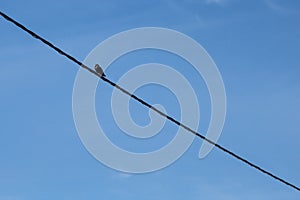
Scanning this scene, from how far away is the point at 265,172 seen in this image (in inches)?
546

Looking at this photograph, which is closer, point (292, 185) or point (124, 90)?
point (124, 90)

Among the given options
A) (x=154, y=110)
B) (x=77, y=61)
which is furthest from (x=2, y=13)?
(x=154, y=110)

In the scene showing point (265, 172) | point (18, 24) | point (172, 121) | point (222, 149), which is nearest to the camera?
point (18, 24)

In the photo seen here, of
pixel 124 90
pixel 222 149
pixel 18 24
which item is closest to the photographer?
pixel 18 24

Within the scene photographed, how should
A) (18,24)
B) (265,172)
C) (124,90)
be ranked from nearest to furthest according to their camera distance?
(18,24) < (124,90) < (265,172)

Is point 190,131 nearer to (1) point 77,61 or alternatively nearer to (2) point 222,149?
→ (2) point 222,149

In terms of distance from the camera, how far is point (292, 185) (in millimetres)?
14906

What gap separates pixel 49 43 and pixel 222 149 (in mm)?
5455

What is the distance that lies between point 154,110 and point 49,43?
314 cm

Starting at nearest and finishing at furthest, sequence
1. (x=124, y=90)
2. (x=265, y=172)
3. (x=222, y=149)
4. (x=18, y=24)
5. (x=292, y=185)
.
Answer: (x=18, y=24)
(x=124, y=90)
(x=222, y=149)
(x=265, y=172)
(x=292, y=185)

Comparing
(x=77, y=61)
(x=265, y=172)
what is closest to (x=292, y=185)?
(x=265, y=172)

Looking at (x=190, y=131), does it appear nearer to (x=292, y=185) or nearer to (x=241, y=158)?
(x=241, y=158)

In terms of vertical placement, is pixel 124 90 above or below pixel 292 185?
below

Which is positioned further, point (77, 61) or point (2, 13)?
point (77, 61)
